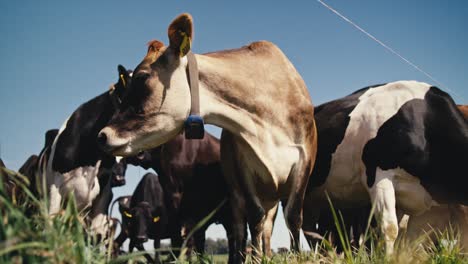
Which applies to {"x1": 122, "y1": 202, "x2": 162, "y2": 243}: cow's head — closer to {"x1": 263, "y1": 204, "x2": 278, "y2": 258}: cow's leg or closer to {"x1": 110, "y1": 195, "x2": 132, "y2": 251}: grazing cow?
{"x1": 110, "y1": 195, "x2": 132, "y2": 251}: grazing cow

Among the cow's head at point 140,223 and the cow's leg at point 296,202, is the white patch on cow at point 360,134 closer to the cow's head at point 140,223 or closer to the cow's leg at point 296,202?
the cow's leg at point 296,202

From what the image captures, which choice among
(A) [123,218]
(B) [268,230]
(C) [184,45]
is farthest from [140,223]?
(C) [184,45]

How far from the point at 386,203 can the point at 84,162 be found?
3.85m

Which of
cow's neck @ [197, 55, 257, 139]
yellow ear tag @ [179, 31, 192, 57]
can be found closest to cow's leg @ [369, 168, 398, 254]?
cow's neck @ [197, 55, 257, 139]

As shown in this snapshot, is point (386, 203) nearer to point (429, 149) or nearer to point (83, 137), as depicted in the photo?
point (429, 149)

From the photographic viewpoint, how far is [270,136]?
4.41m

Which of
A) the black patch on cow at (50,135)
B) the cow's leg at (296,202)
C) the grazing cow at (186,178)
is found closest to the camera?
the cow's leg at (296,202)

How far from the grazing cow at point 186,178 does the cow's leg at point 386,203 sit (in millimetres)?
2059

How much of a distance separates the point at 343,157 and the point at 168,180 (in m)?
2.10

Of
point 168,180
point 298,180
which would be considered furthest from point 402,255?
point 168,180

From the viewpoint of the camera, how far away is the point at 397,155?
4930mm

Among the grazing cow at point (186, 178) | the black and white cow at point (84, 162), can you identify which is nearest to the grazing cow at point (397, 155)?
the grazing cow at point (186, 178)

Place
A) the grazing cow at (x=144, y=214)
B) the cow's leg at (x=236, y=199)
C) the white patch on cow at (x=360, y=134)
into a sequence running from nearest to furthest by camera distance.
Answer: the cow's leg at (x=236, y=199), the white patch on cow at (x=360, y=134), the grazing cow at (x=144, y=214)

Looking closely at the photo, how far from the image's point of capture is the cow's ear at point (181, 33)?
4.04 meters
